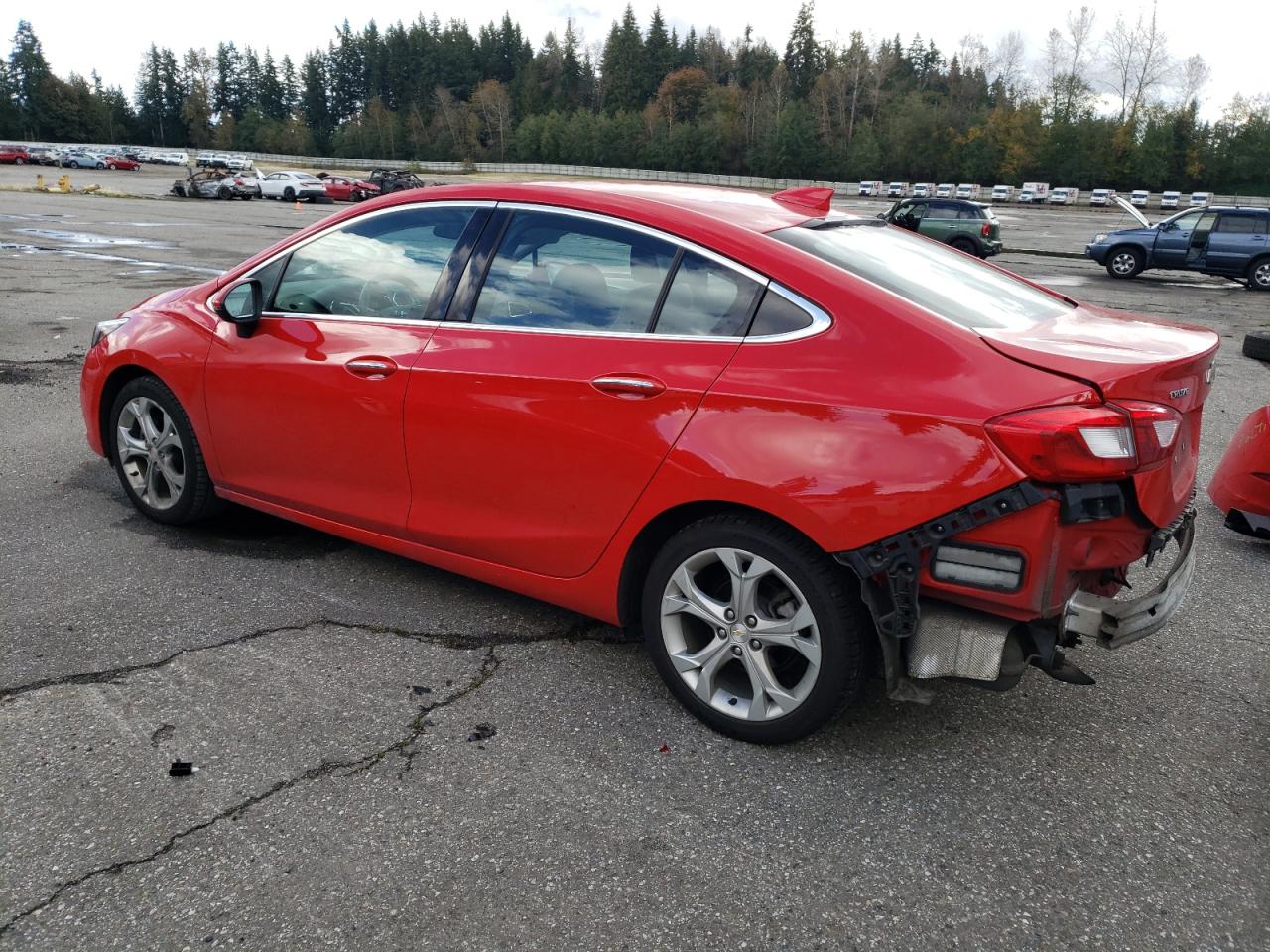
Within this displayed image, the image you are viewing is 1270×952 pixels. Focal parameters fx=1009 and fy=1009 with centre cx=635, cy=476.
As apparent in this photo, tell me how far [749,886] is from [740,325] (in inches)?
60.8

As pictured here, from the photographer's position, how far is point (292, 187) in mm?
46344

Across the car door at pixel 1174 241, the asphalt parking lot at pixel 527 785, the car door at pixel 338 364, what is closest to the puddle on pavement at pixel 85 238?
the car door at pixel 338 364

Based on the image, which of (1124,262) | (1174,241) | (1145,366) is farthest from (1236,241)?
(1145,366)

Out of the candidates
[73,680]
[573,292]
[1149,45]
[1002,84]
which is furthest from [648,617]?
[1002,84]

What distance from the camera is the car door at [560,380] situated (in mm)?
3047

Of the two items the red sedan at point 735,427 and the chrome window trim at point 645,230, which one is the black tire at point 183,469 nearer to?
the red sedan at point 735,427

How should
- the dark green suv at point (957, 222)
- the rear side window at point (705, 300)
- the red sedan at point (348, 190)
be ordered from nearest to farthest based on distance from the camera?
the rear side window at point (705, 300)
the dark green suv at point (957, 222)
the red sedan at point (348, 190)

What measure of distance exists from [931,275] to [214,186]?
46.4 metres

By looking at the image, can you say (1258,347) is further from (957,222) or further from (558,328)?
(957,222)

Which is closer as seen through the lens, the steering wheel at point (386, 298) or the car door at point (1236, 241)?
the steering wheel at point (386, 298)

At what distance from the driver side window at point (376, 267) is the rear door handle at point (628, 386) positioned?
2.95 ft

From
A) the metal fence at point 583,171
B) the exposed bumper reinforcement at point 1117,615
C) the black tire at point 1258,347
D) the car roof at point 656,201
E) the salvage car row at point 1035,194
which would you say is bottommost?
the black tire at point 1258,347

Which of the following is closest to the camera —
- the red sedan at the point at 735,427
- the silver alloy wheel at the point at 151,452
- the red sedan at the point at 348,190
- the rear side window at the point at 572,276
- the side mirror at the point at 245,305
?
the red sedan at the point at 735,427

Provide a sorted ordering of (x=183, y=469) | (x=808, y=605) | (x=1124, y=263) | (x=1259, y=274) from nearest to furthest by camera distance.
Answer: (x=808, y=605)
(x=183, y=469)
(x=1259, y=274)
(x=1124, y=263)
